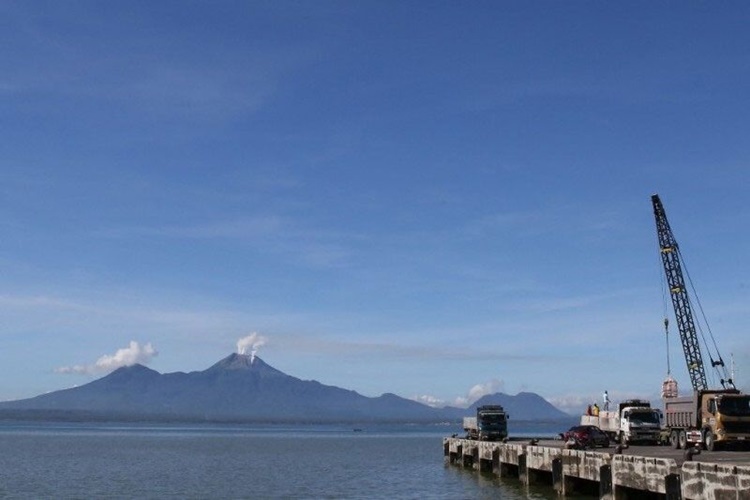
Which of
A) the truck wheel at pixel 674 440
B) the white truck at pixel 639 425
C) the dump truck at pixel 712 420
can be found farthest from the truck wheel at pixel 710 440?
the white truck at pixel 639 425

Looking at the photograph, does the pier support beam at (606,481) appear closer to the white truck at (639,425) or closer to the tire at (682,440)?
the tire at (682,440)

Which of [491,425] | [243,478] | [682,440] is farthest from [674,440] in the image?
[243,478]

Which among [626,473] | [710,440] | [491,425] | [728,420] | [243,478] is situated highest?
[491,425]

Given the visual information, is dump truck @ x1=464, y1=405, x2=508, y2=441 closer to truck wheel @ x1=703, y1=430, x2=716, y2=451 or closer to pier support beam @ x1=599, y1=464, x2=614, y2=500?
truck wheel @ x1=703, y1=430, x2=716, y2=451

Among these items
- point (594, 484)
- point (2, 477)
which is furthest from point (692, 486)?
point (2, 477)

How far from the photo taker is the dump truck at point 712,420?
4903cm

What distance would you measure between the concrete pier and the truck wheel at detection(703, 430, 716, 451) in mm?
4114

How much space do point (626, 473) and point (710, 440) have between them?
43.9 ft

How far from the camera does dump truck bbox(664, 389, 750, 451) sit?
1930 inches

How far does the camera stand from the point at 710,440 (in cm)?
5028

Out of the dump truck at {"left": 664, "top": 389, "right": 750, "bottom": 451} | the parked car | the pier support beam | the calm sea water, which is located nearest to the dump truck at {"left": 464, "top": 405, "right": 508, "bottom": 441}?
the calm sea water

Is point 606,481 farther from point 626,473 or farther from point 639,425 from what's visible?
point 639,425

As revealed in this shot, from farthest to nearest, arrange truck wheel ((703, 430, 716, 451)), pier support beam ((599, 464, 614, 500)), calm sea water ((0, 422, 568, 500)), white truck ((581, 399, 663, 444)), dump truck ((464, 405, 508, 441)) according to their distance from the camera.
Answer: dump truck ((464, 405, 508, 441))
white truck ((581, 399, 663, 444))
calm sea water ((0, 422, 568, 500))
truck wheel ((703, 430, 716, 451))
pier support beam ((599, 464, 614, 500))

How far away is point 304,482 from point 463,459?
1862 centimetres
